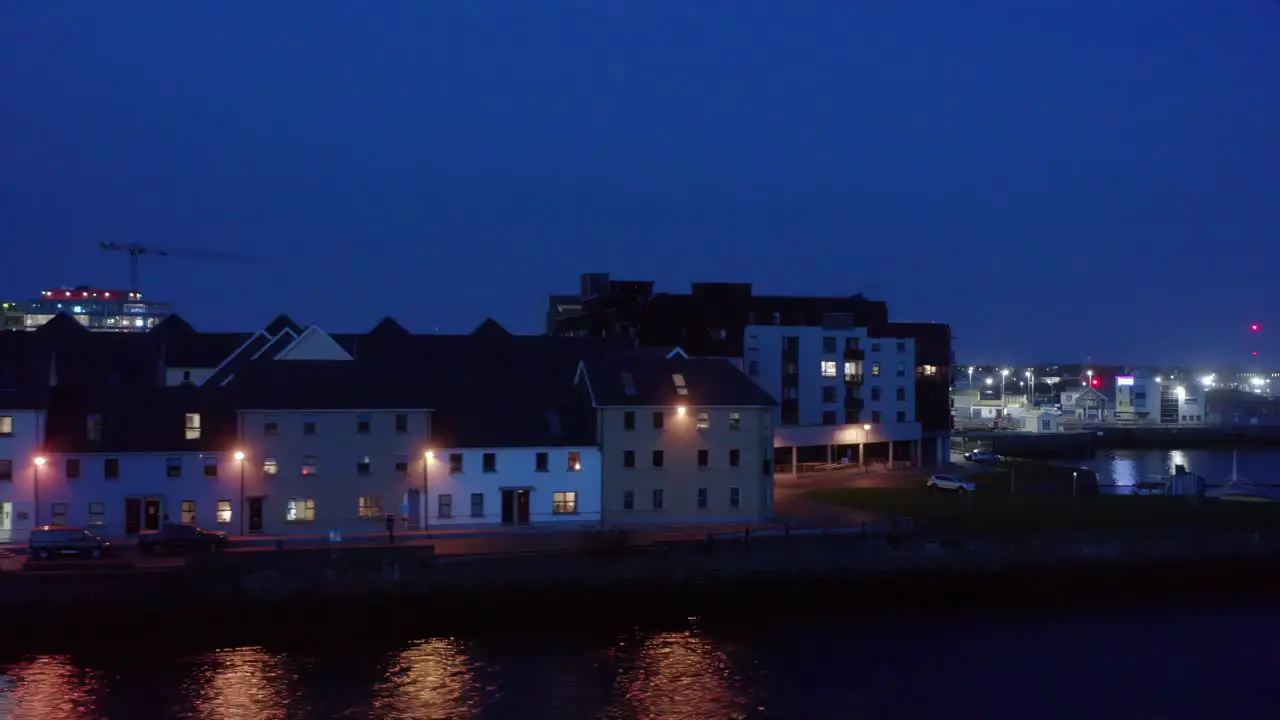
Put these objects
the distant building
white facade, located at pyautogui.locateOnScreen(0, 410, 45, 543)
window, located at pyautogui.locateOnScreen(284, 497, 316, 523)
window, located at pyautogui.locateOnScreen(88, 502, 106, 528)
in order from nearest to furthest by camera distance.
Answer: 1. white facade, located at pyautogui.locateOnScreen(0, 410, 45, 543)
2. window, located at pyautogui.locateOnScreen(88, 502, 106, 528)
3. window, located at pyautogui.locateOnScreen(284, 497, 316, 523)
4. the distant building

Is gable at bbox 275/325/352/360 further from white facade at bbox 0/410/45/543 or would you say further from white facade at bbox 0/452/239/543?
white facade at bbox 0/410/45/543

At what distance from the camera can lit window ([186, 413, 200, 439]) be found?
1522 inches

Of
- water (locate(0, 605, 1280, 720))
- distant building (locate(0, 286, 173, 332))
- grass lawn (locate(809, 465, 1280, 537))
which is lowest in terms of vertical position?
water (locate(0, 605, 1280, 720))

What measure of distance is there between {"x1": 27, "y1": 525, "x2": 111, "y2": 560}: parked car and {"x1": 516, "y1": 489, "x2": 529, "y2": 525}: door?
14005 mm

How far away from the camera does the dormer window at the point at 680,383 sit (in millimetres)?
42938

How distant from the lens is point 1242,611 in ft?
123

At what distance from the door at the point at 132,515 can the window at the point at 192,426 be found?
282 cm

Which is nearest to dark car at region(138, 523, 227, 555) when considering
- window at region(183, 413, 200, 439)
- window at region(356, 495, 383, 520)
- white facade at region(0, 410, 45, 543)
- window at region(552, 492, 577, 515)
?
window at region(183, 413, 200, 439)

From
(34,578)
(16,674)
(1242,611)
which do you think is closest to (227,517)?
(34,578)

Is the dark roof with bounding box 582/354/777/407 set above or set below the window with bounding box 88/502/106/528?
above

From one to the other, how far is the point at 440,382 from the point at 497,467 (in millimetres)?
5228

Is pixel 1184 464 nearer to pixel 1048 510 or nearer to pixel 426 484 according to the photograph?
pixel 1048 510

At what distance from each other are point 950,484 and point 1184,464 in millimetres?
48275

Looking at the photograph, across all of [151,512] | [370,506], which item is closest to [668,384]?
[370,506]
